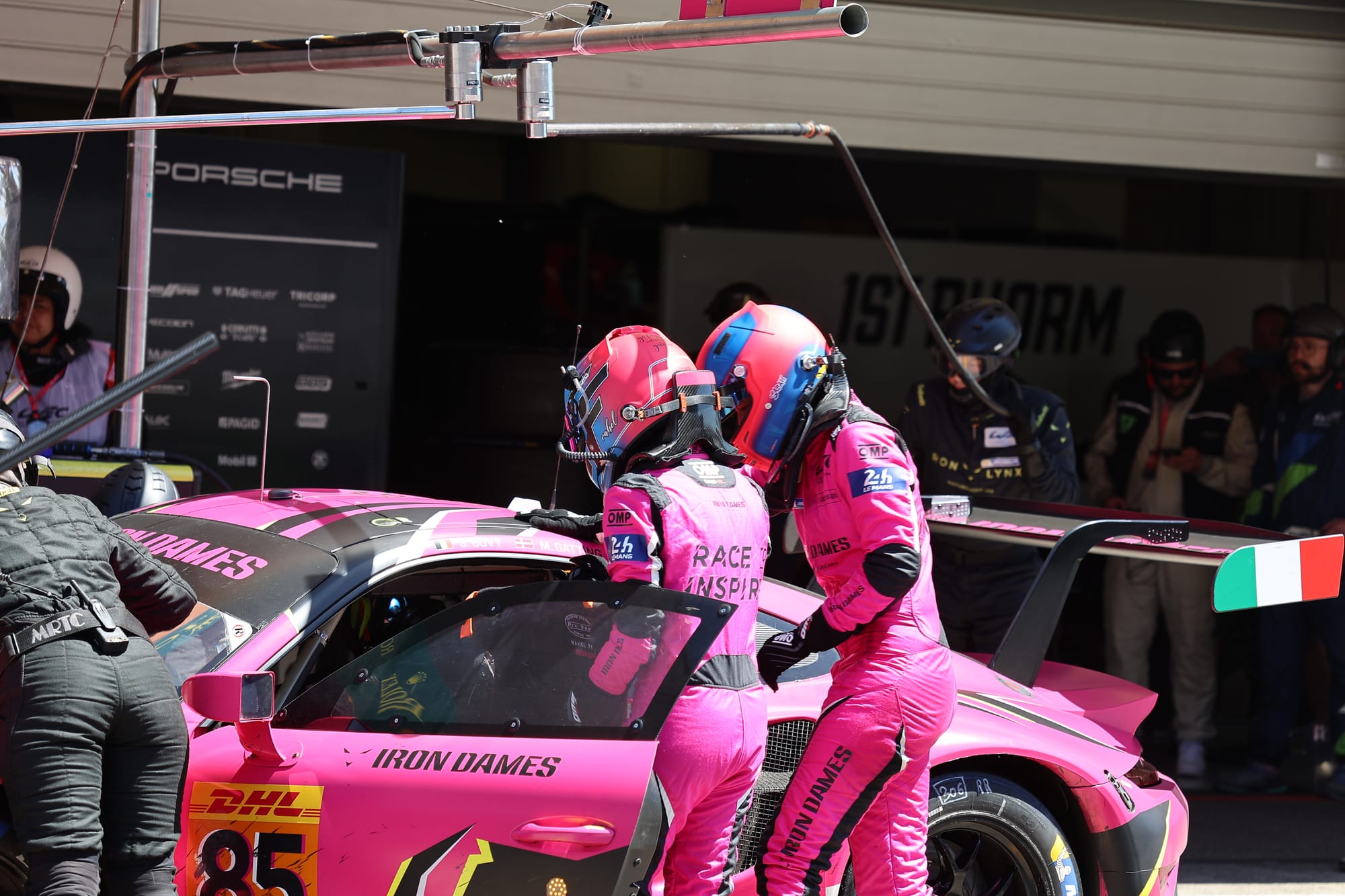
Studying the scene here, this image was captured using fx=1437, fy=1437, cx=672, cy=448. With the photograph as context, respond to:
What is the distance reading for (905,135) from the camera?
288 inches

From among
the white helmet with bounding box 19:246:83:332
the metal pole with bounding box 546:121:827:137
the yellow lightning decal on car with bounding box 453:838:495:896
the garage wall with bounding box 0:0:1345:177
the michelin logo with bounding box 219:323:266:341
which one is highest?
the garage wall with bounding box 0:0:1345:177

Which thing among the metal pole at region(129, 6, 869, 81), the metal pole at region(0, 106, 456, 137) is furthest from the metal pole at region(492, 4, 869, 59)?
the metal pole at region(0, 106, 456, 137)

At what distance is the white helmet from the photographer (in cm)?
640

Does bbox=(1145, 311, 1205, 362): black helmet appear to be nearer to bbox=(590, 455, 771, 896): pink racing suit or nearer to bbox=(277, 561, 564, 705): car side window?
bbox=(277, 561, 564, 705): car side window

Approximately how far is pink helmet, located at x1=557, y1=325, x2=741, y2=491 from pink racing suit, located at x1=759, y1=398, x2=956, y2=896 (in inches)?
11.0

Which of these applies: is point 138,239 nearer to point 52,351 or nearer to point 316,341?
point 52,351

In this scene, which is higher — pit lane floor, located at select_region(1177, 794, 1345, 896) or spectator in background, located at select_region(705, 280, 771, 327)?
spectator in background, located at select_region(705, 280, 771, 327)

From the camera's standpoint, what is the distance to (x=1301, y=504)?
6.58 meters

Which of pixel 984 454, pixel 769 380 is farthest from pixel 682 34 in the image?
pixel 984 454

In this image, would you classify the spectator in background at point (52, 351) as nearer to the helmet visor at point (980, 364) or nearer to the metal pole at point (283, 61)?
the metal pole at point (283, 61)

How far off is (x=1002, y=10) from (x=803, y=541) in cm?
481

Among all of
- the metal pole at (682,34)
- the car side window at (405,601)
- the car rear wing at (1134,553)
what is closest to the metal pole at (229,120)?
the metal pole at (682,34)

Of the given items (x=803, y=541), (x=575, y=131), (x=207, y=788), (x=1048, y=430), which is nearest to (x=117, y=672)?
(x=207, y=788)

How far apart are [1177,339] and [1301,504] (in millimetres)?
974
